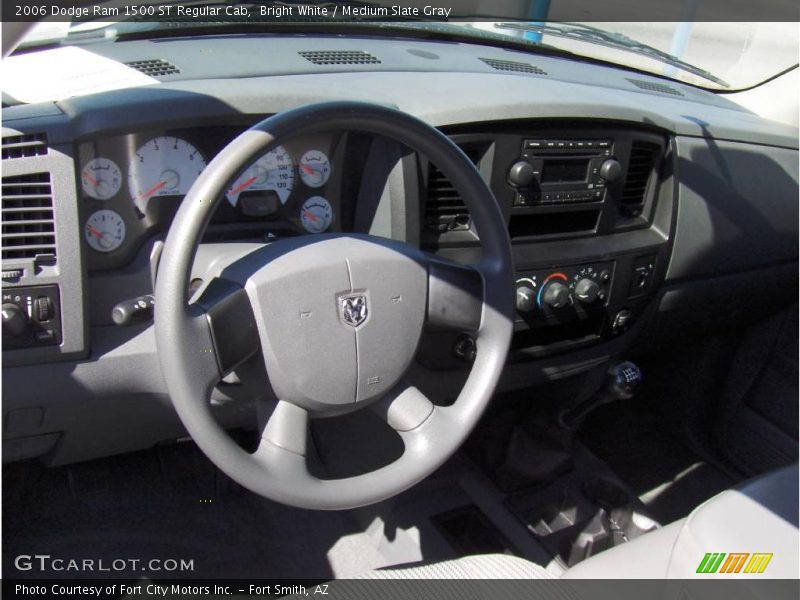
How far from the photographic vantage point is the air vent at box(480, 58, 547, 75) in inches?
91.7

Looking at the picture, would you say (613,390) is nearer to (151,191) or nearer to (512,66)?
(512,66)

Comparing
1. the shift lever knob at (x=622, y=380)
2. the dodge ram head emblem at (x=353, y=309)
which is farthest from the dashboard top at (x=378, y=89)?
the shift lever knob at (x=622, y=380)

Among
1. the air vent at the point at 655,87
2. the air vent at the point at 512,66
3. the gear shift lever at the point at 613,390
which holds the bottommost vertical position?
the gear shift lever at the point at 613,390

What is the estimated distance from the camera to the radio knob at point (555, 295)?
2.09 meters

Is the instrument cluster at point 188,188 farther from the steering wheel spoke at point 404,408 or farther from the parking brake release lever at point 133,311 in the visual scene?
the steering wheel spoke at point 404,408

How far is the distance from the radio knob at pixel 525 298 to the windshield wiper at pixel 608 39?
3.28ft

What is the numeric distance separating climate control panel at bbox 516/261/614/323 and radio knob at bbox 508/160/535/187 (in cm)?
24

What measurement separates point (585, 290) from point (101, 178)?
123cm

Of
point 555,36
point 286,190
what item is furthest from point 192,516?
point 555,36

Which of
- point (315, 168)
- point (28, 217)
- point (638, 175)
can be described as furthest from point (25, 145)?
point (638, 175)

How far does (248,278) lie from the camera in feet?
4.51

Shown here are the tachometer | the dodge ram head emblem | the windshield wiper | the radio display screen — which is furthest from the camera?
the windshield wiper

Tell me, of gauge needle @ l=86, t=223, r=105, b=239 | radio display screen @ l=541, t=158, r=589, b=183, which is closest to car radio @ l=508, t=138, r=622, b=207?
radio display screen @ l=541, t=158, r=589, b=183

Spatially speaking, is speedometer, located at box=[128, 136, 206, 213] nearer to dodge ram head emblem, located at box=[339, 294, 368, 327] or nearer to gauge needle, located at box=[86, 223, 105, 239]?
gauge needle, located at box=[86, 223, 105, 239]
